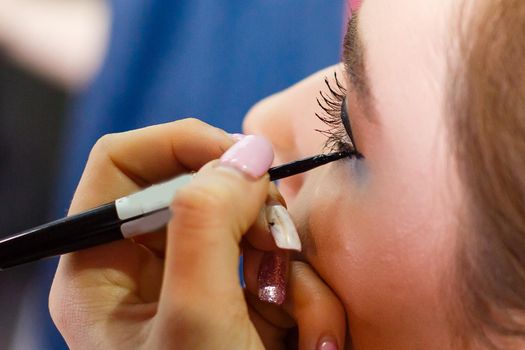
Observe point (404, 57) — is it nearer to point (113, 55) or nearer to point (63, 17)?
point (113, 55)

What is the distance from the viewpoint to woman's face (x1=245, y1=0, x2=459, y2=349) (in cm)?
43

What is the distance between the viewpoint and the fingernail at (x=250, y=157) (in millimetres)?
→ 445

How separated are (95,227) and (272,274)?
147mm

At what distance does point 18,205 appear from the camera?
0.99 m

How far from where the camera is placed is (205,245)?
1.27 feet

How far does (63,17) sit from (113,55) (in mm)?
301

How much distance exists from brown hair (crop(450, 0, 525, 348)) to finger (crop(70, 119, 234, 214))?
223 millimetres

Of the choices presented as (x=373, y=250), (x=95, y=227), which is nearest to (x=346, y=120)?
(x=373, y=250)

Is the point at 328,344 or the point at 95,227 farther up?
the point at 95,227

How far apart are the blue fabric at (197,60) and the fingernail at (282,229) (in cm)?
45

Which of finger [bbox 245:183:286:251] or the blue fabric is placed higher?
the blue fabric

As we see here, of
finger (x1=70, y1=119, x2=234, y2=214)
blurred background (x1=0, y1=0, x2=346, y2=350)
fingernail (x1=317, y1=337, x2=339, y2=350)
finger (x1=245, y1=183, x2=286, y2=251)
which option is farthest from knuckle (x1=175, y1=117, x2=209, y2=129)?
blurred background (x1=0, y1=0, x2=346, y2=350)

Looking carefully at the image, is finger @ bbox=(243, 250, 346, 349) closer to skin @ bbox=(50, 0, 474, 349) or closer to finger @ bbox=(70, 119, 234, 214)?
skin @ bbox=(50, 0, 474, 349)

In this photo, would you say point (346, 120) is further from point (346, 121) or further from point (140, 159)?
point (140, 159)
